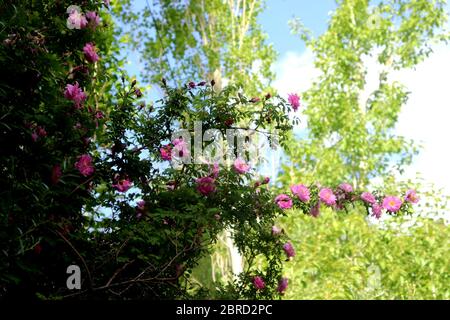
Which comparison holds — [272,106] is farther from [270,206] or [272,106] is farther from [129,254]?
[129,254]

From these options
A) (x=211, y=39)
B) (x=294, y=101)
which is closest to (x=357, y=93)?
(x=211, y=39)

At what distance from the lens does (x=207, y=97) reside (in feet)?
13.1

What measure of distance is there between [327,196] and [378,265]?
12.7ft

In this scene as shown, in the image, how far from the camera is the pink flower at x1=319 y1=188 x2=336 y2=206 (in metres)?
4.11

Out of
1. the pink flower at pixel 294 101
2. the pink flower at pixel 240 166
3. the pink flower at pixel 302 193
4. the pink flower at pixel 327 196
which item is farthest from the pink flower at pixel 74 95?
the pink flower at pixel 327 196

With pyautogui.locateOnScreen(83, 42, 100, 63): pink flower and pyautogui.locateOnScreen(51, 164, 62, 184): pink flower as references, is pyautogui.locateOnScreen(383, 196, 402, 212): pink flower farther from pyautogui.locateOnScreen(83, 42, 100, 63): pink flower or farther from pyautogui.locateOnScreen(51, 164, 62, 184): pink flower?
pyautogui.locateOnScreen(51, 164, 62, 184): pink flower

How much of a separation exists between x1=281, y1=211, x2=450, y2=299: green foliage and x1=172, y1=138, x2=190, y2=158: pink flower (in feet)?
13.2

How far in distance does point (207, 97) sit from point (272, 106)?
1.37 feet

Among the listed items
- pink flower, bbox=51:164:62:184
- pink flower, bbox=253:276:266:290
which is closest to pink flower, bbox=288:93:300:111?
pink flower, bbox=253:276:266:290

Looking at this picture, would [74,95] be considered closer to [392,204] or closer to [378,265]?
[392,204]

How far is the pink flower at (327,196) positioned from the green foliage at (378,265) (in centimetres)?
326

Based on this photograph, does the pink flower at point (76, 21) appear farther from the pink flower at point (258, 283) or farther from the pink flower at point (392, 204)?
the pink flower at point (392, 204)
